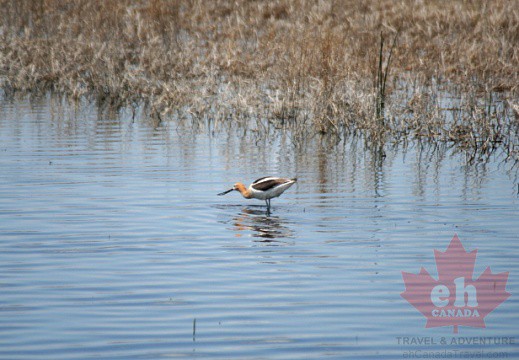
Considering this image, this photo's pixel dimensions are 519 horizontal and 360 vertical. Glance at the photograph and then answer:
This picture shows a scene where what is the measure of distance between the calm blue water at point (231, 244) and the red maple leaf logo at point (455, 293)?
124 millimetres

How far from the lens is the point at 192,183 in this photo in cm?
1525

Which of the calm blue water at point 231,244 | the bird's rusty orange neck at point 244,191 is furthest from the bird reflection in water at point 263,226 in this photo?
the bird's rusty orange neck at point 244,191

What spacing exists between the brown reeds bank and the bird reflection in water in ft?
14.7

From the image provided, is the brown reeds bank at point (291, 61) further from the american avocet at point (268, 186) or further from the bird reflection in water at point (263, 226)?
the bird reflection in water at point (263, 226)

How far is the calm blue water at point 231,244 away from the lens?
7828 mm

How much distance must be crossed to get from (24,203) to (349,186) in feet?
16.3

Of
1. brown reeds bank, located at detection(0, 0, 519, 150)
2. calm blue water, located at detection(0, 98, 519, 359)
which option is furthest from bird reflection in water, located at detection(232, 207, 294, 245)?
brown reeds bank, located at detection(0, 0, 519, 150)

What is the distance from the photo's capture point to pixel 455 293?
8992mm

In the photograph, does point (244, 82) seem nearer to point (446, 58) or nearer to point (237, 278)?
point (446, 58)

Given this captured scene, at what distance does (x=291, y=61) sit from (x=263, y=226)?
7.93 meters

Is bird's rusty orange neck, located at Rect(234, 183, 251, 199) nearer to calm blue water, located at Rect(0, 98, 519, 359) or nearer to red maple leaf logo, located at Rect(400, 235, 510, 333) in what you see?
calm blue water, located at Rect(0, 98, 519, 359)

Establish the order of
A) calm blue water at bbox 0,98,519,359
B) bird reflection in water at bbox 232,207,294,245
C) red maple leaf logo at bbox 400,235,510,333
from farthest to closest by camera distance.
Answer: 1. bird reflection in water at bbox 232,207,294,245
2. red maple leaf logo at bbox 400,235,510,333
3. calm blue water at bbox 0,98,519,359

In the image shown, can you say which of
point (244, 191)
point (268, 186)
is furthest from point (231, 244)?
→ point (244, 191)

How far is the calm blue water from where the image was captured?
7.83 metres
